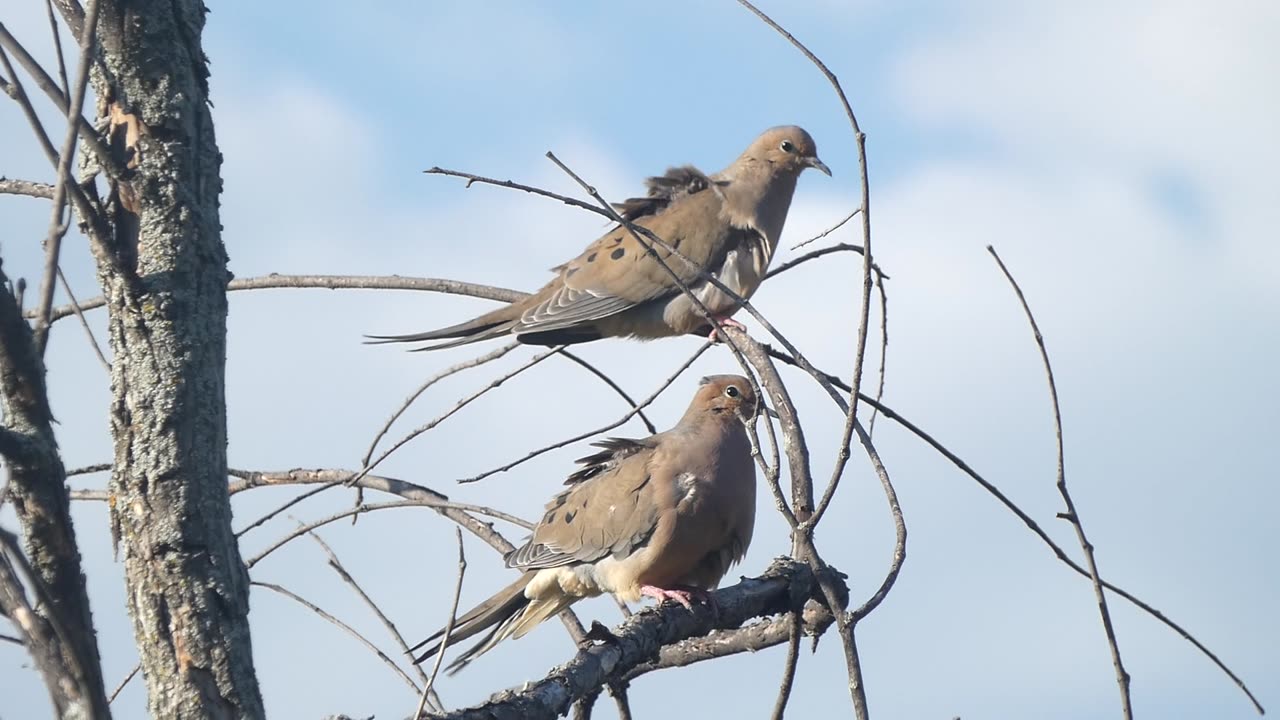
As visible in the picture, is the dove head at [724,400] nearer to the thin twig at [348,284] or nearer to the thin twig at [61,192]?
the thin twig at [348,284]

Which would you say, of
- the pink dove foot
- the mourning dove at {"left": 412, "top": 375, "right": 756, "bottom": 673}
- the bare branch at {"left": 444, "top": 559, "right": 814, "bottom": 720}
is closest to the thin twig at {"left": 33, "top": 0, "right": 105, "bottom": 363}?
the bare branch at {"left": 444, "top": 559, "right": 814, "bottom": 720}

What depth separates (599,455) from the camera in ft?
14.3

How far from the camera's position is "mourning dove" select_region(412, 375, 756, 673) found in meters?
4.02

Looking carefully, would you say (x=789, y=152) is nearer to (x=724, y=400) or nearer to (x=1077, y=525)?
(x=724, y=400)

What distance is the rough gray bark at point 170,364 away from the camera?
82.0 inches

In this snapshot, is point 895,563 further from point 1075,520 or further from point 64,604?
point 64,604

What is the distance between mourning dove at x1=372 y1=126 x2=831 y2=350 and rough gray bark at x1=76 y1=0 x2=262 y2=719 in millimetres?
2691

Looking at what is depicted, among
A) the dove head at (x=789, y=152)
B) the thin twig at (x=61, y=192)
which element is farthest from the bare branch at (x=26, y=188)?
the dove head at (x=789, y=152)

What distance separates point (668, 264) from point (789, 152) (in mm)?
941

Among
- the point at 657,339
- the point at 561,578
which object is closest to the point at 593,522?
the point at 561,578

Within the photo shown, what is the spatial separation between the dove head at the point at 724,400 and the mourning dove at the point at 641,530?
0.04 feet

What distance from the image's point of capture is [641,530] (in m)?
4.05

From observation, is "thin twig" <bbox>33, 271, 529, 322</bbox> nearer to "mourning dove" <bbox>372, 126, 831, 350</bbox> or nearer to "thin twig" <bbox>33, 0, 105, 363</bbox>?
"mourning dove" <bbox>372, 126, 831, 350</bbox>

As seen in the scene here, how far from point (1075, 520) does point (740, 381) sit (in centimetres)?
234
